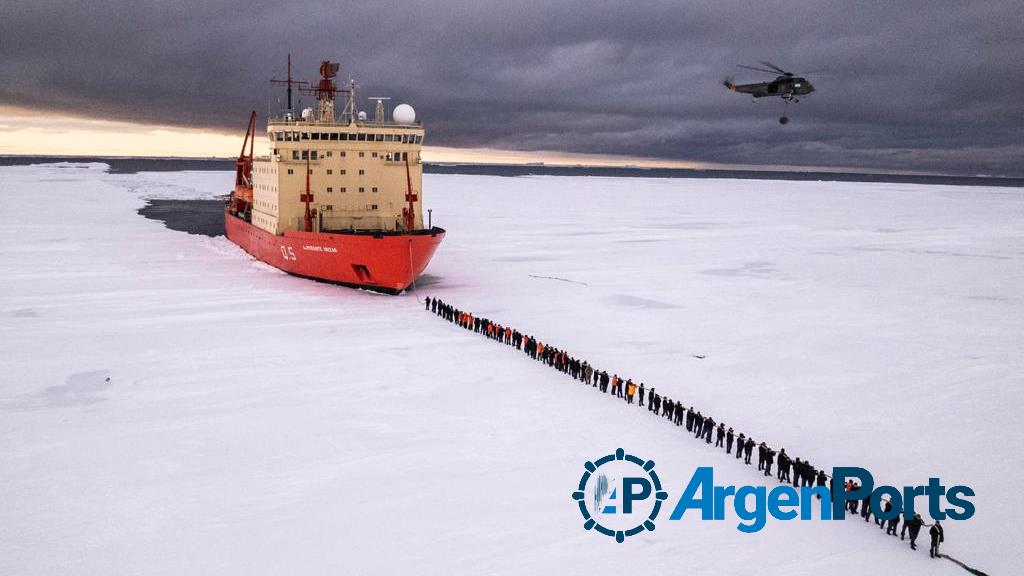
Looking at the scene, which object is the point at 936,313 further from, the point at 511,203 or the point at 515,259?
the point at 511,203

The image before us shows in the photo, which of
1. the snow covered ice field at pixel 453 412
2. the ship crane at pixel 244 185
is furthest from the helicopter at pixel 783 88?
the ship crane at pixel 244 185

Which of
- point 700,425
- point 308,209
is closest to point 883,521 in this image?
point 700,425

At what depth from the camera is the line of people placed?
11633 millimetres

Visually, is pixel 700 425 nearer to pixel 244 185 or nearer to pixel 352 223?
pixel 352 223

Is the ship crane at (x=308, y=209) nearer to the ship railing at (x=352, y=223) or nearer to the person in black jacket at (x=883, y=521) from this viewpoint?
the ship railing at (x=352, y=223)

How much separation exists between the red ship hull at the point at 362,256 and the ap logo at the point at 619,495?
17741mm

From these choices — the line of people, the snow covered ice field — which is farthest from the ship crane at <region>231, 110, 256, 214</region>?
the line of people

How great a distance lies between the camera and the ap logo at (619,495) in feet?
37.0

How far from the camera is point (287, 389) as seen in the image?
57.2ft

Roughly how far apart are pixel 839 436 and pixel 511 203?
83.2 metres

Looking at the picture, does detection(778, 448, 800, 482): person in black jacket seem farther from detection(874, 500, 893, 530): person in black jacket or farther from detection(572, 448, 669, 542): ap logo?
detection(572, 448, 669, 542): ap logo

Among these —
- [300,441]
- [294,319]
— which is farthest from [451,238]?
[300,441]

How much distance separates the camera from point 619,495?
12281mm

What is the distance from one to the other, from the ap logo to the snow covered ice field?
0.33 m
